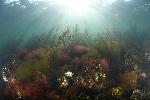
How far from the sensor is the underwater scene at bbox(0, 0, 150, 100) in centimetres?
1895

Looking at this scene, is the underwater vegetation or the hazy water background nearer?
the underwater vegetation

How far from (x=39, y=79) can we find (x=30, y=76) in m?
1.93

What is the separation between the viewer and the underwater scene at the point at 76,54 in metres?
19.0

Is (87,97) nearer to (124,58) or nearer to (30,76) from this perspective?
(30,76)

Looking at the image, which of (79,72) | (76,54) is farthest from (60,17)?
(79,72)

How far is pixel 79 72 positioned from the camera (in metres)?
21.4

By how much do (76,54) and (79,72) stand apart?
479 centimetres

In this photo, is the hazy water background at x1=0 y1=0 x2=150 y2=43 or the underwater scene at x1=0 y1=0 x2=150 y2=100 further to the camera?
the hazy water background at x1=0 y1=0 x2=150 y2=43

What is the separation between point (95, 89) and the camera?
18.9 m

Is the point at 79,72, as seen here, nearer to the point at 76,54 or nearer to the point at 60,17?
the point at 76,54

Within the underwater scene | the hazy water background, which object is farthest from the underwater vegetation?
the hazy water background

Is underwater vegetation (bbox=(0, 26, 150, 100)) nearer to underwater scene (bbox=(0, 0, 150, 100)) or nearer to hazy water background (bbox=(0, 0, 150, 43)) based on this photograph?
underwater scene (bbox=(0, 0, 150, 100))

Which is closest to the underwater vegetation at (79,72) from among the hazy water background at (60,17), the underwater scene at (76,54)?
the underwater scene at (76,54)

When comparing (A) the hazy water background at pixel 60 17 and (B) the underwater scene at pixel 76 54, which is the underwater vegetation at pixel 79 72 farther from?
(A) the hazy water background at pixel 60 17
